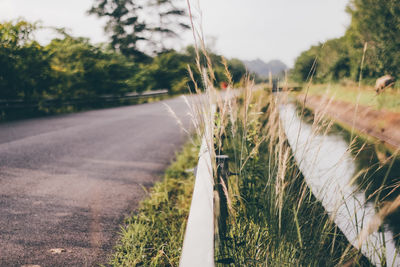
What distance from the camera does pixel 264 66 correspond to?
2.66 m

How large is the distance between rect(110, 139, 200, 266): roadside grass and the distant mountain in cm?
97

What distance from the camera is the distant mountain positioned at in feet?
8.37

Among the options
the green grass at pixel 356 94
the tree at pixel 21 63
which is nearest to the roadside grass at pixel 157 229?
the green grass at pixel 356 94

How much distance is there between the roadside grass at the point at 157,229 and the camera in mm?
2109

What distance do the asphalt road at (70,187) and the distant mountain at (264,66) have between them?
45.2 inches

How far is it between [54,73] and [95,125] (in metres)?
3.92

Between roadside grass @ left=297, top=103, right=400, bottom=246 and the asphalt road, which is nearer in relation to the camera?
roadside grass @ left=297, top=103, right=400, bottom=246

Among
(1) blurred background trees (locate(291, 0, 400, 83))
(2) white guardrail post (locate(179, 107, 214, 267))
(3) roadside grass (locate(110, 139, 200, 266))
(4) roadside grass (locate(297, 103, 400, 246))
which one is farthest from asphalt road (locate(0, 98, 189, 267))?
(1) blurred background trees (locate(291, 0, 400, 83))

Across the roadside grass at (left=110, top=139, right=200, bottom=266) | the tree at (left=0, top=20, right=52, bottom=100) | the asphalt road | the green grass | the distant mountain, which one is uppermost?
the tree at (left=0, top=20, right=52, bottom=100)

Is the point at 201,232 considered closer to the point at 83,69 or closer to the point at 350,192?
the point at 350,192

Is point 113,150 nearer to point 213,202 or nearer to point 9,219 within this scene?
point 9,219

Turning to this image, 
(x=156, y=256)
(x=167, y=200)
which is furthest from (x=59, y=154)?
(x=156, y=256)

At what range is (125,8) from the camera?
2853 centimetres

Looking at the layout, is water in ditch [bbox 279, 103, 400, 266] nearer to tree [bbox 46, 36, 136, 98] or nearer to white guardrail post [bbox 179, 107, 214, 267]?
white guardrail post [bbox 179, 107, 214, 267]
